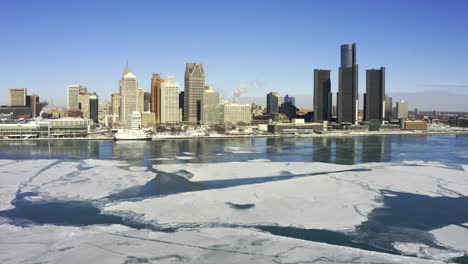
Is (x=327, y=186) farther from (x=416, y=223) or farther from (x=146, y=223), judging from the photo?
(x=146, y=223)

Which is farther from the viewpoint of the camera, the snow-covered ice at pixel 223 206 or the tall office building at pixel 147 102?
the tall office building at pixel 147 102

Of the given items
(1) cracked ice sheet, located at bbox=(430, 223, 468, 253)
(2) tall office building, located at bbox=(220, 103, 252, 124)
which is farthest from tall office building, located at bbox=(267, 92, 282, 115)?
(1) cracked ice sheet, located at bbox=(430, 223, 468, 253)

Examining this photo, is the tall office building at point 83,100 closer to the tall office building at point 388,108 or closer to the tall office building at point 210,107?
the tall office building at point 210,107

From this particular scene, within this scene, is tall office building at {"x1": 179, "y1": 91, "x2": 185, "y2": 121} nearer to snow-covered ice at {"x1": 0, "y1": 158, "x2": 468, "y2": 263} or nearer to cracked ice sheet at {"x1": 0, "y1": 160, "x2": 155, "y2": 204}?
cracked ice sheet at {"x1": 0, "y1": 160, "x2": 155, "y2": 204}

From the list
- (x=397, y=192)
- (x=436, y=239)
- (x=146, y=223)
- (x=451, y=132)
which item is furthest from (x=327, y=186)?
(x=451, y=132)

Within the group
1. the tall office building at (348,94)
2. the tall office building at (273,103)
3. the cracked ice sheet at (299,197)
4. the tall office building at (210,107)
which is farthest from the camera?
the tall office building at (273,103)

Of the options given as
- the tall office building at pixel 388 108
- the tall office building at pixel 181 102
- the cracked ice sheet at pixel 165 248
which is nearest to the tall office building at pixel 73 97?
the tall office building at pixel 181 102

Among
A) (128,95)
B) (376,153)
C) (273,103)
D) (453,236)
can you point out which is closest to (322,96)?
(273,103)
